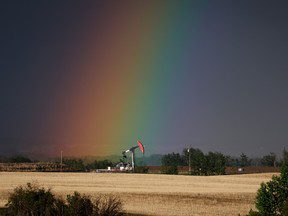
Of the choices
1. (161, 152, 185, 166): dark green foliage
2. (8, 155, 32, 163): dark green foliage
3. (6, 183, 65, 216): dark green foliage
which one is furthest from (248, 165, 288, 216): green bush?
(161, 152, 185, 166): dark green foliage

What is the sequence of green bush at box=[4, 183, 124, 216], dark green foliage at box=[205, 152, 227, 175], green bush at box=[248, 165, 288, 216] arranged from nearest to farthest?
green bush at box=[248, 165, 288, 216], green bush at box=[4, 183, 124, 216], dark green foliage at box=[205, 152, 227, 175]

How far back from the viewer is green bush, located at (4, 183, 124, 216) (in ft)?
90.1

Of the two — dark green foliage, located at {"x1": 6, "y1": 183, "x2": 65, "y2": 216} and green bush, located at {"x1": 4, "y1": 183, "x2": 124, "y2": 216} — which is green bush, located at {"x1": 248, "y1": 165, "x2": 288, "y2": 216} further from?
dark green foliage, located at {"x1": 6, "y1": 183, "x2": 65, "y2": 216}

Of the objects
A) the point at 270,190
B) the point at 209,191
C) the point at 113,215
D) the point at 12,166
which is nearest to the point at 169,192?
the point at 209,191

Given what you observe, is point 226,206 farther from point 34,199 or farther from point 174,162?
point 174,162

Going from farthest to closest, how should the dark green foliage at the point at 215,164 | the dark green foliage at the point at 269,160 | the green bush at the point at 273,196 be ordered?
1. the dark green foliage at the point at 269,160
2. the dark green foliage at the point at 215,164
3. the green bush at the point at 273,196

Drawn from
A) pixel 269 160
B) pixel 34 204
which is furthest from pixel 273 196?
pixel 269 160

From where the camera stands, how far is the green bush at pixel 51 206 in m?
27.5

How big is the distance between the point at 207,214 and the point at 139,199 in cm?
771

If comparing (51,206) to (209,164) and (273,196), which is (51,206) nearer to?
(273,196)

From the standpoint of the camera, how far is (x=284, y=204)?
910 inches

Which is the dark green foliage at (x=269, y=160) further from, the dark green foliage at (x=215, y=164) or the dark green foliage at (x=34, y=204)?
the dark green foliage at (x=34, y=204)

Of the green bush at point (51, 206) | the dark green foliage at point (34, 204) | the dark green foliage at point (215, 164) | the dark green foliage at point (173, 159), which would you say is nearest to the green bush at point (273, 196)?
the green bush at point (51, 206)

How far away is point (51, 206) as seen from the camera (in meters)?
28.6
